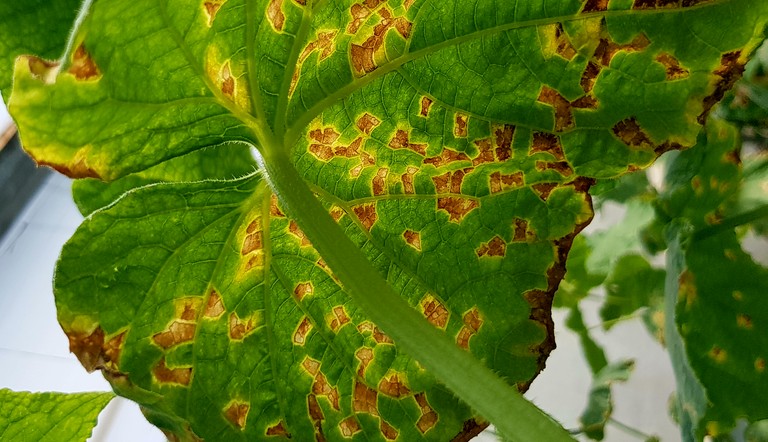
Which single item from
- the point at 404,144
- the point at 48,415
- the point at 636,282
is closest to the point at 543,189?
the point at 404,144

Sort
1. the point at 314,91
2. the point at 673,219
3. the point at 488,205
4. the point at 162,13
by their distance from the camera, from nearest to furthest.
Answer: the point at 162,13, the point at 314,91, the point at 488,205, the point at 673,219

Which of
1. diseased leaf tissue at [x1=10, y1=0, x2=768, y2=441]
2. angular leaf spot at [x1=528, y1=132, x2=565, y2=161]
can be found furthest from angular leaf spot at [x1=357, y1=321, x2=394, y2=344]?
angular leaf spot at [x1=528, y1=132, x2=565, y2=161]

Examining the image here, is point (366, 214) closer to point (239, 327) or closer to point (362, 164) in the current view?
point (362, 164)

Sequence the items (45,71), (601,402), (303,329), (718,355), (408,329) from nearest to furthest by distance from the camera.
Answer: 1. (45,71)
2. (408,329)
3. (303,329)
4. (718,355)
5. (601,402)

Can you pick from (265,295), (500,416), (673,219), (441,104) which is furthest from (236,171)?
(673,219)

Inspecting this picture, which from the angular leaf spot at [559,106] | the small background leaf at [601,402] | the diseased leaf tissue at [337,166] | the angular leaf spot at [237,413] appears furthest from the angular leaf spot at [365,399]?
the small background leaf at [601,402]

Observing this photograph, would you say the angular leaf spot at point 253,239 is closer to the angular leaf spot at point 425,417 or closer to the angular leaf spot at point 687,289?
the angular leaf spot at point 425,417

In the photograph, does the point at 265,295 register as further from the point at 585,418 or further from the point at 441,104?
the point at 585,418
